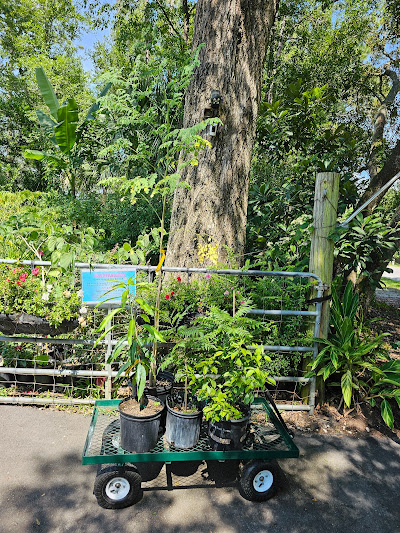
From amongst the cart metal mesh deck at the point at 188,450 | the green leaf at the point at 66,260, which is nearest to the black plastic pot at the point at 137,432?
the cart metal mesh deck at the point at 188,450

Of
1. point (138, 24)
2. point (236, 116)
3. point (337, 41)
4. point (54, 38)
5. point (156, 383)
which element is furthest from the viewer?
point (54, 38)

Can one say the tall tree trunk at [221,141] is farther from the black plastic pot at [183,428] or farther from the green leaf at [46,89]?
the green leaf at [46,89]

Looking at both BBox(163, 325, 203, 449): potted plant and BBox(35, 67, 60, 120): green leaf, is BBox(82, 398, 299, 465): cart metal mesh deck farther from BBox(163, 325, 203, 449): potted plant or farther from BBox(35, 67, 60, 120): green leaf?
BBox(35, 67, 60, 120): green leaf

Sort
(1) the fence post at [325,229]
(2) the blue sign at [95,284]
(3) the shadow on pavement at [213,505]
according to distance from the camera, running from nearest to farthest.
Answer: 1. (3) the shadow on pavement at [213,505]
2. (2) the blue sign at [95,284]
3. (1) the fence post at [325,229]

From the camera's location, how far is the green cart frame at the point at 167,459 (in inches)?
103

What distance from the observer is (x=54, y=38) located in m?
23.9

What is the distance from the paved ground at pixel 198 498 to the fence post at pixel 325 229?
1.08 meters

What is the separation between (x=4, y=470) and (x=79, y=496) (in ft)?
2.23

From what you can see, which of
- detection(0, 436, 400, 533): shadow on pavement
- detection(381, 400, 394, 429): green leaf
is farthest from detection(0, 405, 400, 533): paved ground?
detection(381, 400, 394, 429): green leaf

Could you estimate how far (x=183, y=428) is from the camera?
276 cm

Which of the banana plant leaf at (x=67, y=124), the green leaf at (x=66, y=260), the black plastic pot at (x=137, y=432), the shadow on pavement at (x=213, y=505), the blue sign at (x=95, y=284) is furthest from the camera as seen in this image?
the banana plant leaf at (x=67, y=124)

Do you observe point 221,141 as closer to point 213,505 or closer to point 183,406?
point 183,406

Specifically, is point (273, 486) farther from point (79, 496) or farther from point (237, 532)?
point (79, 496)

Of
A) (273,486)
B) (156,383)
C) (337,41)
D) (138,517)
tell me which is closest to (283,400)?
(273,486)
